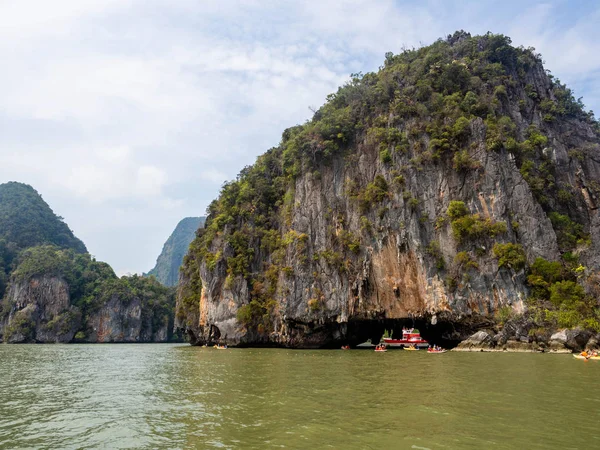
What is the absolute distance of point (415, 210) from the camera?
124 ft

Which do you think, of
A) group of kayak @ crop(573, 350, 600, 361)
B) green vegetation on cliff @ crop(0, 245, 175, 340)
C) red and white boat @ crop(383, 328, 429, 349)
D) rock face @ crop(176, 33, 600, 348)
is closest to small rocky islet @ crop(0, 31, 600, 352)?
rock face @ crop(176, 33, 600, 348)

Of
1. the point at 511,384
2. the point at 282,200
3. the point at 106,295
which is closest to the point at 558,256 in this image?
the point at 511,384

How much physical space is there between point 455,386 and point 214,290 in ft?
118

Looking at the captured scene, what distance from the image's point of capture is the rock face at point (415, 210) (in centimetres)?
3500

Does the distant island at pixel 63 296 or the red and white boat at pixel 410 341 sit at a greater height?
the distant island at pixel 63 296

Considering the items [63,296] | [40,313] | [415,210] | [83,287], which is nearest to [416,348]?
[415,210]

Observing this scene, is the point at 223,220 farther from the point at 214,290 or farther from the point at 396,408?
the point at 396,408

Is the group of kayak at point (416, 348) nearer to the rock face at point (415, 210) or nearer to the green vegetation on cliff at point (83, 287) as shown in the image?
the rock face at point (415, 210)

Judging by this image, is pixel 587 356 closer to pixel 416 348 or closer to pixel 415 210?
pixel 416 348

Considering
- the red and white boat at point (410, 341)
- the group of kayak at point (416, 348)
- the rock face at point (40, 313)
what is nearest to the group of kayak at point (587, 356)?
the group of kayak at point (416, 348)

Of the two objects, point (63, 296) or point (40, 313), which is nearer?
point (40, 313)

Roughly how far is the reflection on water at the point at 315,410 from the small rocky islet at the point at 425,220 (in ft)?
51.1

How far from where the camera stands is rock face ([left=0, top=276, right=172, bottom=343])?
73000 mm

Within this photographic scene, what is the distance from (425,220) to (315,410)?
97.1 feet
